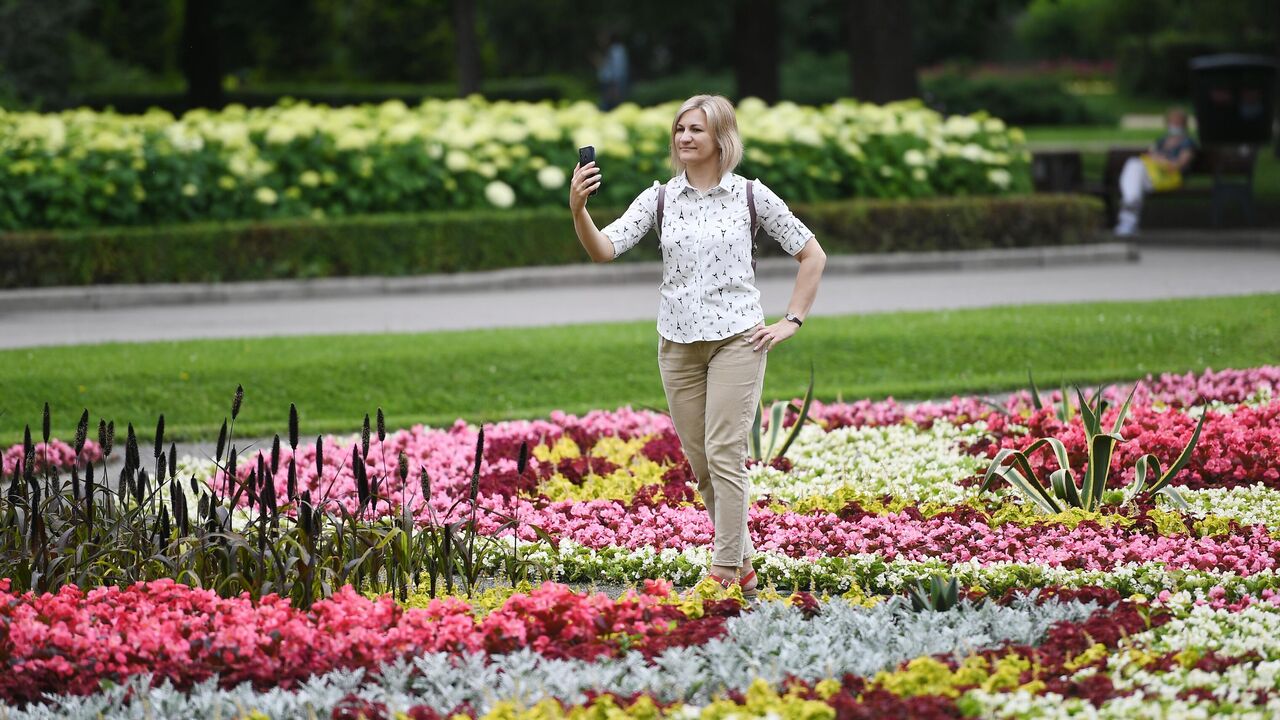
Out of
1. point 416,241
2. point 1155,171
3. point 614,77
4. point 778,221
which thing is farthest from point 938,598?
point 614,77

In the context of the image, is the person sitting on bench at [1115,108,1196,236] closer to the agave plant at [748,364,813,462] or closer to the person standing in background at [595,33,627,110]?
the agave plant at [748,364,813,462]

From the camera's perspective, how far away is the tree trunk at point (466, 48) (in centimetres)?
2803

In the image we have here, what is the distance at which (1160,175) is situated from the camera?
18922mm

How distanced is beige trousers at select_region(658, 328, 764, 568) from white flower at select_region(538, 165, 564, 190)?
1017 cm

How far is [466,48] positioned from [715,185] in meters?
23.5

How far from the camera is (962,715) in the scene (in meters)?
4.18

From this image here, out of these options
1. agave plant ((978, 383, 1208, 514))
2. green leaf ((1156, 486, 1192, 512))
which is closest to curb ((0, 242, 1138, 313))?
agave plant ((978, 383, 1208, 514))

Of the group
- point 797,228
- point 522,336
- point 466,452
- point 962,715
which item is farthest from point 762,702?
point 522,336

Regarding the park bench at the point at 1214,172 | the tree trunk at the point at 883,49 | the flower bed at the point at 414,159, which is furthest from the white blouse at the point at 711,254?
the tree trunk at the point at 883,49

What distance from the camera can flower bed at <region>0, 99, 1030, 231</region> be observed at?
575 inches

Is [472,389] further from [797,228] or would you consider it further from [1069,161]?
[1069,161]

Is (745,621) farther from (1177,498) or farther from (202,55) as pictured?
(202,55)

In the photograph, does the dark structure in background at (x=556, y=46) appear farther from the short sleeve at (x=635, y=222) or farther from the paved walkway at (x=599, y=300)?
the short sleeve at (x=635, y=222)

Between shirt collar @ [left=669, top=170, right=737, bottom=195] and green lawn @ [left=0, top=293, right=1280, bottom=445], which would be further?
green lawn @ [left=0, top=293, right=1280, bottom=445]
